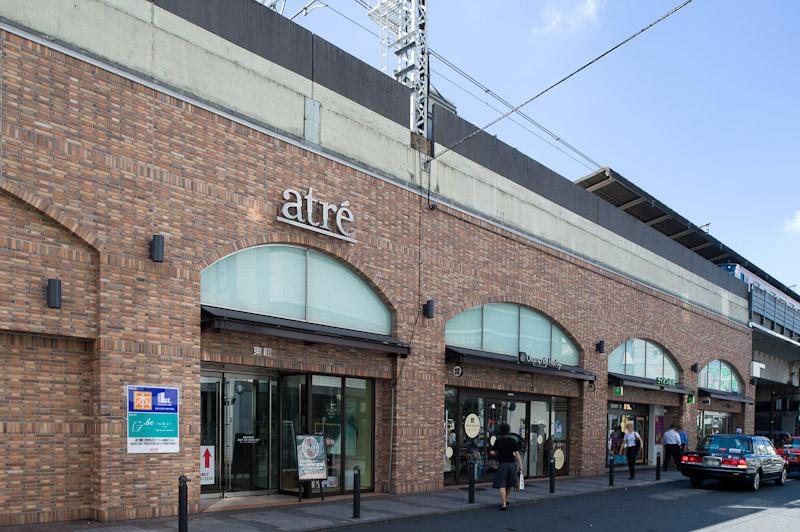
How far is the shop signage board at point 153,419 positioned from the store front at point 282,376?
1.39 meters

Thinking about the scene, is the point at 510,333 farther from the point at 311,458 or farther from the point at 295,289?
the point at 311,458

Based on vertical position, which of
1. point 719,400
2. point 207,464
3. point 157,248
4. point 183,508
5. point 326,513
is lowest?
point 719,400

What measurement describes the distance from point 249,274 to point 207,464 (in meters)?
3.60

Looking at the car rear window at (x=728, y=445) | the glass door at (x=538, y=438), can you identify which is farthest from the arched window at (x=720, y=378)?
the glass door at (x=538, y=438)

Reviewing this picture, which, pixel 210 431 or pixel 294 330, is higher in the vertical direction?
pixel 294 330

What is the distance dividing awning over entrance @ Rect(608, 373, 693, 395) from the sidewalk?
19.7ft

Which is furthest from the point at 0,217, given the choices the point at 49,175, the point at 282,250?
the point at 282,250

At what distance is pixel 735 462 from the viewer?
19.2 m

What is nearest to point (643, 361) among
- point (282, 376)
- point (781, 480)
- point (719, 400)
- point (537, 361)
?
point (781, 480)

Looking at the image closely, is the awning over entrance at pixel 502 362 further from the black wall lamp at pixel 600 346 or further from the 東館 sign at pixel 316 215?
the 東館 sign at pixel 316 215

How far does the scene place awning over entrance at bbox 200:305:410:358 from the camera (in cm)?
→ 1187

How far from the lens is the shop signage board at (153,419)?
1077 cm

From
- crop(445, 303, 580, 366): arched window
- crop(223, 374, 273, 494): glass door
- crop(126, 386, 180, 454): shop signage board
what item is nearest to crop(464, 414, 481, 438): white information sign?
crop(445, 303, 580, 366): arched window

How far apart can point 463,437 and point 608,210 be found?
37.4 feet
